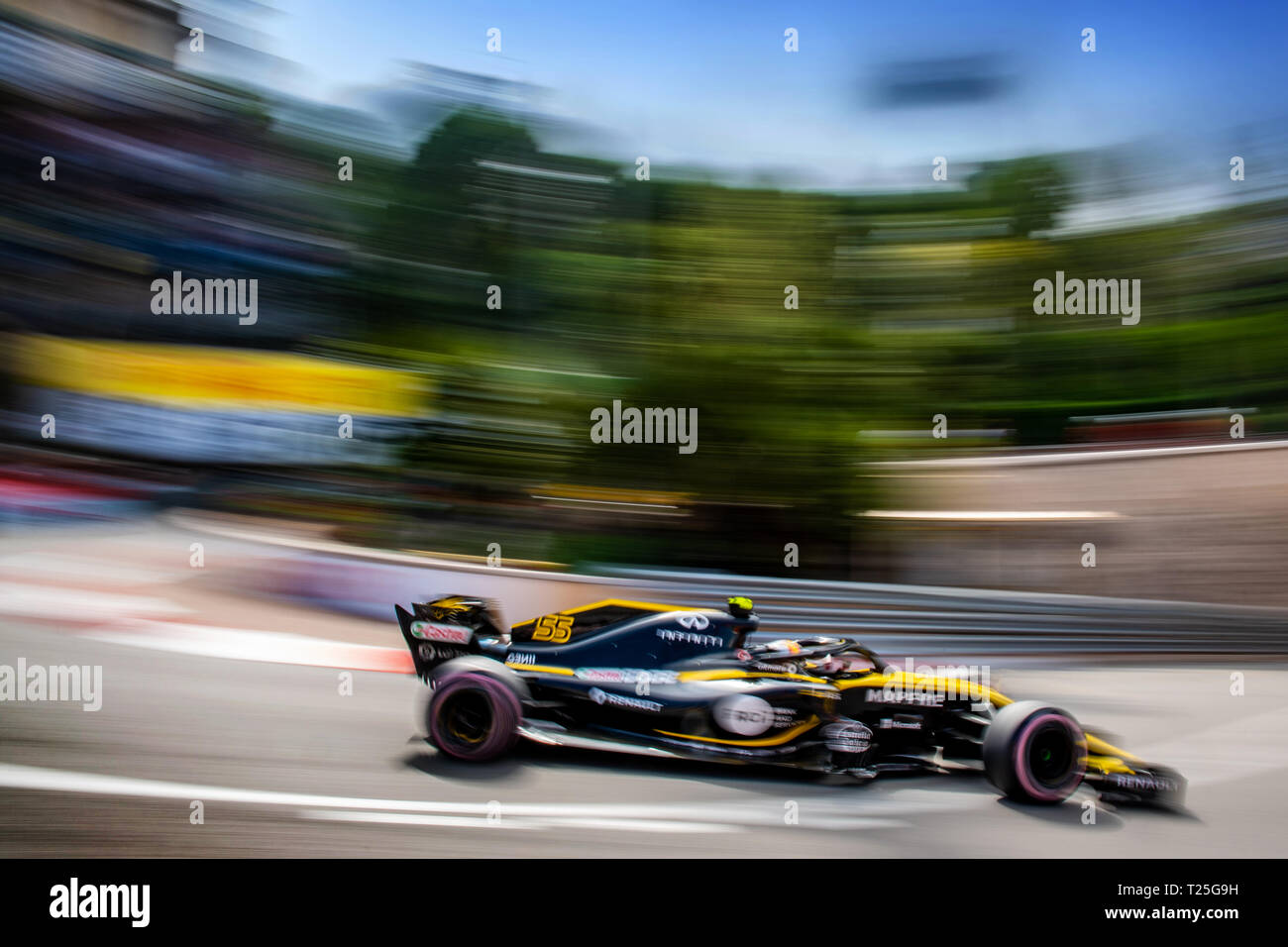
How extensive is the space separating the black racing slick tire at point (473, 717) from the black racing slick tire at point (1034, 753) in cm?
219

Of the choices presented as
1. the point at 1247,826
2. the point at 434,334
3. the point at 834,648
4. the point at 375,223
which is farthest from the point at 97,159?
the point at 1247,826

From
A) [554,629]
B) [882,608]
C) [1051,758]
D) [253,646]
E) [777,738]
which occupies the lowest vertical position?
[1051,758]

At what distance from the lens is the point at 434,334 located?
850 centimetres

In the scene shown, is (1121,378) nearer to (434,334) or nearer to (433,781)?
(434,334)

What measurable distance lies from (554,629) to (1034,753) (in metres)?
2.33

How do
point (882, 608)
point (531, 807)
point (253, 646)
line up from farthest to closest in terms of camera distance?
1. point (882, 608)
2. point (253, 646)
3. point (531, 807)

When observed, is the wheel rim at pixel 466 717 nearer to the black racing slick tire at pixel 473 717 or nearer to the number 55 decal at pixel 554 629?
the black racing slick tire at pixel 473 717

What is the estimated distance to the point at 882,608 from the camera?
22.6 feet

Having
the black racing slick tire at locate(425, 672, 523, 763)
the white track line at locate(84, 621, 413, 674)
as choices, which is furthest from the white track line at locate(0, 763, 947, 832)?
the white track line at locate(84, 621, 413, 674)

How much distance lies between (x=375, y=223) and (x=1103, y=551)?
7383mm

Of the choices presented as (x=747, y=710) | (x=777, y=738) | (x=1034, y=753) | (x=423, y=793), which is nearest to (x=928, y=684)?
(x=1034, y=753)

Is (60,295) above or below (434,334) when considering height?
above

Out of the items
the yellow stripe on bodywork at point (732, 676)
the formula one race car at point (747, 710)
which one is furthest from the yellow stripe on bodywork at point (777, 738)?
the yellow stripe on bodywork at point (732, 676)

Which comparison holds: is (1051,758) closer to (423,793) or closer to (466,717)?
(466,717)
